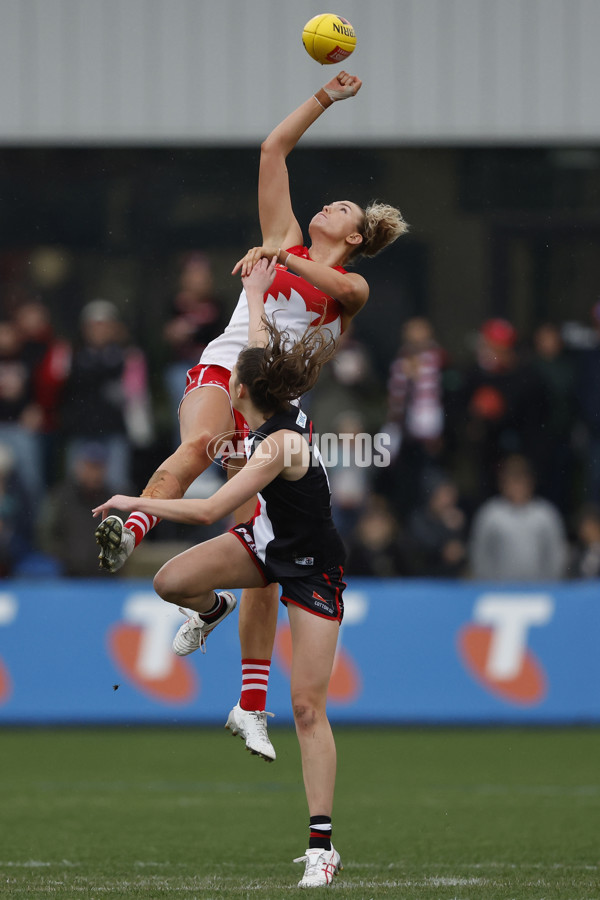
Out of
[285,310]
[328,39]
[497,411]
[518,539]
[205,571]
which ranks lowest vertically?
[518,539]

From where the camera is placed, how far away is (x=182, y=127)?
15.8 meters

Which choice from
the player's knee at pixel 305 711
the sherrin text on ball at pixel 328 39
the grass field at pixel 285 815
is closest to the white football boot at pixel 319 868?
the grass field at pixel 285 815

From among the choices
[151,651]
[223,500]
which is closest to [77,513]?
[151,651]


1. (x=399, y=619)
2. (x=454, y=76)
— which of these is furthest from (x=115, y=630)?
(x=454, y=76)

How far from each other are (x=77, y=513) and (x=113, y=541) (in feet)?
25.0

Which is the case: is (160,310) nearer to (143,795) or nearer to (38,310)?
(38,310)

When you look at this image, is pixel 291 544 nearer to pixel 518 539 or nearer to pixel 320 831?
pixel 320 831

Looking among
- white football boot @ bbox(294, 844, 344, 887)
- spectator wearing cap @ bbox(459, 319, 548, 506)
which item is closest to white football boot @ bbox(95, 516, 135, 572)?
white football boot @ bbox(294, 844, 344, 887)

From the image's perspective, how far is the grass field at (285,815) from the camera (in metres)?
7.17

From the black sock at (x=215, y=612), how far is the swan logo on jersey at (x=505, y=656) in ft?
19.9

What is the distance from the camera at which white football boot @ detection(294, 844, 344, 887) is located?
22.2ft

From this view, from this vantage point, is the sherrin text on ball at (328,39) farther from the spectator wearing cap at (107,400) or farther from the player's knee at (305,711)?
the spectator wearing cap at (107,400)

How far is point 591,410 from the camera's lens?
587 inches

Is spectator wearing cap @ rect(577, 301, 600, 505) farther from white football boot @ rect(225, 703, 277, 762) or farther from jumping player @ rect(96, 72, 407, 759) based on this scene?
white football boot @ rect(225, 703, 277, 762)
